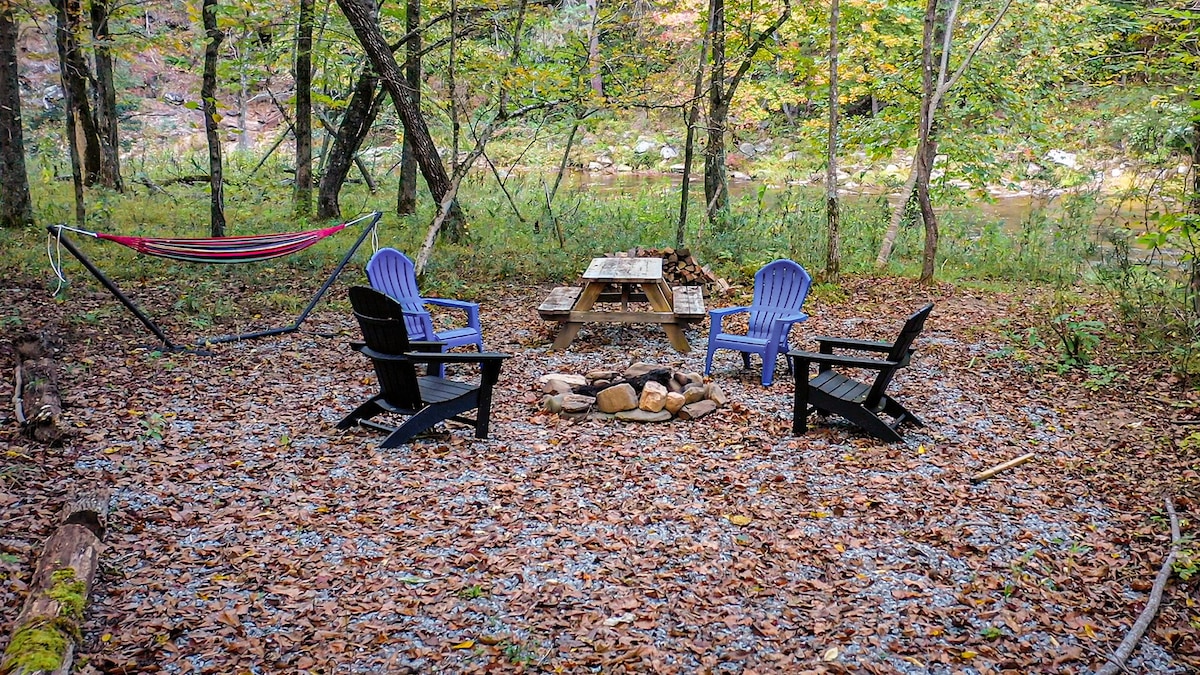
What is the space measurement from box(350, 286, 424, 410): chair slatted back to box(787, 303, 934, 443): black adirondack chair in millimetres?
2130

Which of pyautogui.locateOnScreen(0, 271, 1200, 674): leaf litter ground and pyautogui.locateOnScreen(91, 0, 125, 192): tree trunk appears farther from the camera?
pyautogui.locateOnScreen(91, 0, 125, 192): tree trunk

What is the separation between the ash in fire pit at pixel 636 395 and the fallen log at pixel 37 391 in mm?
2607

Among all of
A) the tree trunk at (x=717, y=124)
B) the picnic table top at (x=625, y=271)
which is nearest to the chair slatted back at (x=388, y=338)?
the picnic table top at (x=625, y=271)

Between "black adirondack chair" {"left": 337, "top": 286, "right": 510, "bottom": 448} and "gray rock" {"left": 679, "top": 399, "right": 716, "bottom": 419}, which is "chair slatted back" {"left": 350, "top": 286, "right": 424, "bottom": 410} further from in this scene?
"gray rock" {"left": 679, "top": 399, "right": 716, "bottom": 419}

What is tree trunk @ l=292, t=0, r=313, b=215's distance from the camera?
10.2 metres

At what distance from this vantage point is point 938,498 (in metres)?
3.62

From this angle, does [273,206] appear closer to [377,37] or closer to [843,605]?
[377,37]

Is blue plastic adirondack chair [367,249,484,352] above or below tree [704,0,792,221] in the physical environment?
below

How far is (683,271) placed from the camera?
8211 millimetres

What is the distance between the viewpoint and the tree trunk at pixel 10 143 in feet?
27.6

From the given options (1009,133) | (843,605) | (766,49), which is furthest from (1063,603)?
(1009,133)

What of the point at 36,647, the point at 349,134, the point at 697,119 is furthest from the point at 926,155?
the point at 36,647

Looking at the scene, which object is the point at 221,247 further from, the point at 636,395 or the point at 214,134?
the point at 636,395

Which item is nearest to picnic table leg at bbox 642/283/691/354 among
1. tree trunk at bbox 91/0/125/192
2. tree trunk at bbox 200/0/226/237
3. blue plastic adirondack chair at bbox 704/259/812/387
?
blue plastic adirondack chair at bbox 704/259/812/387
